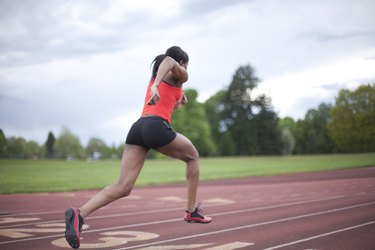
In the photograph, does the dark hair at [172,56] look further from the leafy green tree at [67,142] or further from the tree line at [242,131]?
the leafy green tree at [67,142]

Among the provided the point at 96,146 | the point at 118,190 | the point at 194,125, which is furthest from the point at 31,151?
the point at 118,190

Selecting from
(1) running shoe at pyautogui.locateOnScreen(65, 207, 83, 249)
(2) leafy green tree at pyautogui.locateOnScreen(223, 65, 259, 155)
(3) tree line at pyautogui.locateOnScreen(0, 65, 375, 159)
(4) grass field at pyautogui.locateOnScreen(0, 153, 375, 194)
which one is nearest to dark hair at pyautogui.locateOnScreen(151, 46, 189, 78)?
(1) running shoe at pyautogui.locateOnScreen(65, 207, 83, 249)

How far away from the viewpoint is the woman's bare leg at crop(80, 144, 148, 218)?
4.66 metres

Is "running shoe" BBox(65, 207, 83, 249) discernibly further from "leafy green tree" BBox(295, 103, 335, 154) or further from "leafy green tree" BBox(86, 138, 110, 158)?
"leafy green tree" BBox(86, 138, 110, 158)

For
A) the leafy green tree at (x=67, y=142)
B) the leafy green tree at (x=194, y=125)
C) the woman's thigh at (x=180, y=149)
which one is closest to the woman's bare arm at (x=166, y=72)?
the woman's thigh at (x=180, y=149)

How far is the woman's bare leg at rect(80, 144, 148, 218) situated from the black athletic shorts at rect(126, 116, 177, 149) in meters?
0.13

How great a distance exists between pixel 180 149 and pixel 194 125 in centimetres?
6813

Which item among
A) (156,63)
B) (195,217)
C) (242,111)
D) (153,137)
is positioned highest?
(242,111)

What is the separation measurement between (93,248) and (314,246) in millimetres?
2795

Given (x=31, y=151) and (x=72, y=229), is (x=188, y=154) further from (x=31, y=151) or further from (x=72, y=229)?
(x=31, y=151)

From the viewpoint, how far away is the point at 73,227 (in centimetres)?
448

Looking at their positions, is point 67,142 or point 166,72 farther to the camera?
point 67,142

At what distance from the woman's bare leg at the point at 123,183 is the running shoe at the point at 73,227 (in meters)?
0.09

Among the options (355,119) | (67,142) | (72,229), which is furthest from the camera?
(67,142)
